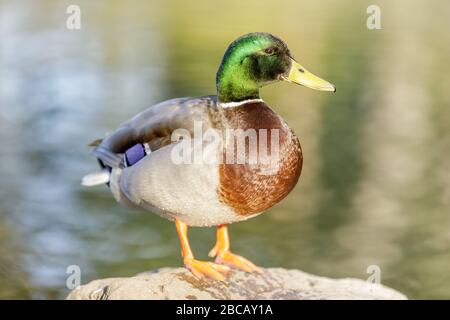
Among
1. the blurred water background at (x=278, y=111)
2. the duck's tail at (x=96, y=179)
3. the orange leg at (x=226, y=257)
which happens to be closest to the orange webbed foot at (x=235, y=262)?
the orange leg at (x=226, y=257)

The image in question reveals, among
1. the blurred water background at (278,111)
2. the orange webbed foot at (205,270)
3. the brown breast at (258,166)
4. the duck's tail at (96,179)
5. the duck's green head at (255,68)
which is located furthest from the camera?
the blurred water background at (278,111)

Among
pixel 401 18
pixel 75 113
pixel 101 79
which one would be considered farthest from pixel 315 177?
pixel 401 18

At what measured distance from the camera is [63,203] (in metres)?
7.78

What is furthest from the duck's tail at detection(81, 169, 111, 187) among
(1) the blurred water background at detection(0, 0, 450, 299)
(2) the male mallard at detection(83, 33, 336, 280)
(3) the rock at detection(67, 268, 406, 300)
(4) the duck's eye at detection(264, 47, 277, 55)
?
(1) the blurred water background at detection(0, 0, 450, 299)

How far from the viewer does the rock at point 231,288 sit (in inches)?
154

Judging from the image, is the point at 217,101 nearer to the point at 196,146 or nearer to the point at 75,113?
the point at 196,146

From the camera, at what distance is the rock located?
3.90m

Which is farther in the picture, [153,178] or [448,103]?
[448,103]

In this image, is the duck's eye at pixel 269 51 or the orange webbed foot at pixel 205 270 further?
the orange webbed foot at pixel 205 270

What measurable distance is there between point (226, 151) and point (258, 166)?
0.51ft

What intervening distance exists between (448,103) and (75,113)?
5560 mm

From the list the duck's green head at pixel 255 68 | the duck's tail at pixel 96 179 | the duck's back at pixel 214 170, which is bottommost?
the duck's tail at pixel 96 179

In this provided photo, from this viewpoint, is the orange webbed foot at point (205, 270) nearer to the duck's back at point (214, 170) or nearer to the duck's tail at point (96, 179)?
the duck's back at point (214, 170)

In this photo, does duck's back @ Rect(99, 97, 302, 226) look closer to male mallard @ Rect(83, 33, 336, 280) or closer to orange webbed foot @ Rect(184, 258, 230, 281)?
male mallard @ Rect(83, 33, 336, 280)
